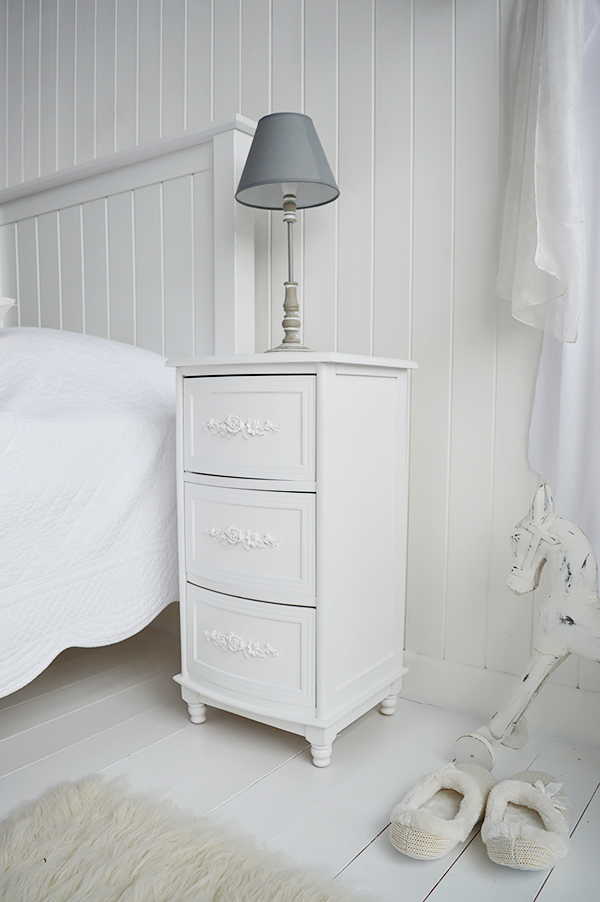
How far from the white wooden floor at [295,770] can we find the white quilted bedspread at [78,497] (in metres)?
0.21

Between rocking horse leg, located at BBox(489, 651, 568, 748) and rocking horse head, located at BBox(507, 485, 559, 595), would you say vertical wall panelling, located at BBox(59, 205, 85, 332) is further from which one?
rocking horse leg, located at BBox(489, 651, 568, 748)

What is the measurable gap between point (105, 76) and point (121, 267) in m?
0.66

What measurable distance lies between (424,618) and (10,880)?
1.00 m

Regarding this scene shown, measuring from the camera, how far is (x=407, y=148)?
1605 millimetres

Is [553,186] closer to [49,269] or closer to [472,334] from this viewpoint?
[472,334]

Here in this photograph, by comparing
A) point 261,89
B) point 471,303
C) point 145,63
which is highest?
point 145,63

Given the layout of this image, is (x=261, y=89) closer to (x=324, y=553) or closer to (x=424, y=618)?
(x=324, y=553)

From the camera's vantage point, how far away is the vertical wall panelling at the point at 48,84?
A: 2.37 metres

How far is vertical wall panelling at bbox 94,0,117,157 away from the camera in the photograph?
2191mm

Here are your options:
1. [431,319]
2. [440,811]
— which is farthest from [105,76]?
[440,811]

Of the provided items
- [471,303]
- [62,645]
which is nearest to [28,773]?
[62,645]

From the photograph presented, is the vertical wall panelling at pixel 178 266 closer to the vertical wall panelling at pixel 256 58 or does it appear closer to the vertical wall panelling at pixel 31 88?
the vertical wall panelling at pixel 256 58

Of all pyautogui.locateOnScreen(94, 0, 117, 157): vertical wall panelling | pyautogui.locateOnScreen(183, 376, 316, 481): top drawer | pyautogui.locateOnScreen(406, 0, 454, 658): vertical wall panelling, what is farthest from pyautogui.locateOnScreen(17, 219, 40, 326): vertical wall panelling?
pyautogui.locateOnScreen(406, 0, 454, 658): vertical wall panelling

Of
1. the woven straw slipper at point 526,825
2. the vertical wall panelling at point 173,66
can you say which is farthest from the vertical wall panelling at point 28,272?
the woven straw slipper at point 526,825
